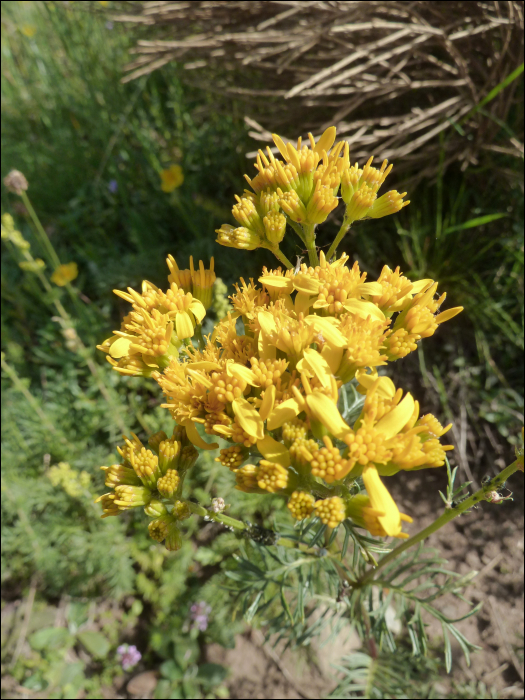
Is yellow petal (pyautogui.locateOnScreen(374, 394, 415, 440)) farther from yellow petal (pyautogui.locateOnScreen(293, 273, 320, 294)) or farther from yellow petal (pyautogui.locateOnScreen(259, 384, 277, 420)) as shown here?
yellow petal (pyautogui.locateOnScreen(293, 273, 320, 294))

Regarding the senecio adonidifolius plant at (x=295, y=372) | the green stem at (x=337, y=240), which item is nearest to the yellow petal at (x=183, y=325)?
the senecio adonidifolius plant at (x=295, y=372)

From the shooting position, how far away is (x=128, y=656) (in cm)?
277

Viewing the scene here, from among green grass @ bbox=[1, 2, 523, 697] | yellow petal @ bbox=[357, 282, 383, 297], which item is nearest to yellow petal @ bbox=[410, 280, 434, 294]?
yellow petal @ bbox=[357, 282, 383, 297]

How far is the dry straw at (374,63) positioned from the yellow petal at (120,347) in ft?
4.94

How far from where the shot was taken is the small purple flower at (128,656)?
108 inches

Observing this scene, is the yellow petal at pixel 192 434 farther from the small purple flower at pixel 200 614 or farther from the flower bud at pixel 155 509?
the small purple flower at pixel 200 614

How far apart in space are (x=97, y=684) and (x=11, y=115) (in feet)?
18.4

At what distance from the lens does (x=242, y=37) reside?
2674mm

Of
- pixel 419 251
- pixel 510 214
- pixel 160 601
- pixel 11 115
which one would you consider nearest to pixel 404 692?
pixel 160 601

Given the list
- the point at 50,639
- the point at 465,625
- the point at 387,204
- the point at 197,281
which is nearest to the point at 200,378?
the point at 197,281

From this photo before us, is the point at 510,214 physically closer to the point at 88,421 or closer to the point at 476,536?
the point at 476,536

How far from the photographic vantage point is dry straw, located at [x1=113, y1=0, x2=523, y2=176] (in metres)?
2.47

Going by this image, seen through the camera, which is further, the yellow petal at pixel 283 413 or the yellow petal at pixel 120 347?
the yellow petal at pixel 120 347

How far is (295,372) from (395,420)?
0.29 metres
